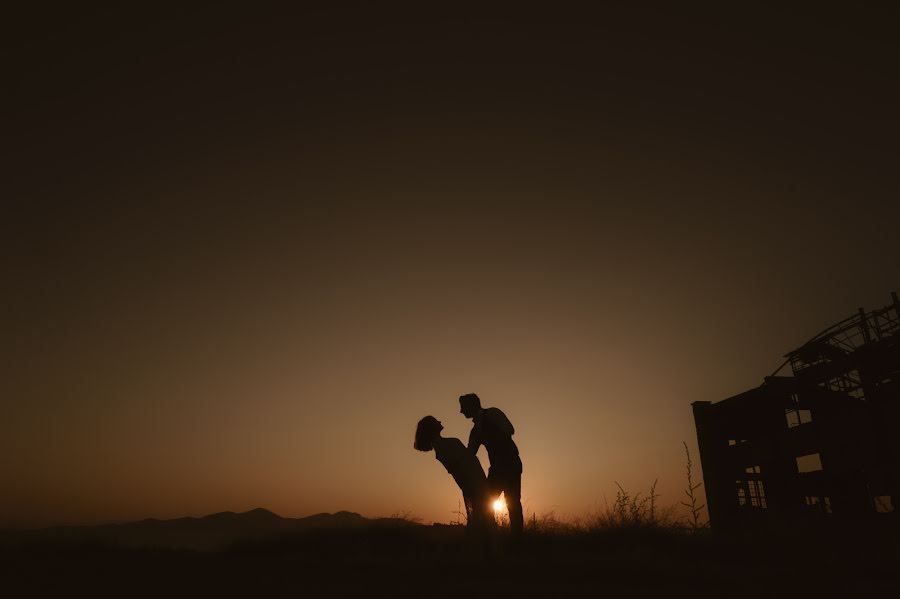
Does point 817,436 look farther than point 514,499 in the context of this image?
Yes

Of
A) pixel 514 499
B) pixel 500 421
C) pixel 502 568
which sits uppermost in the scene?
pixel 500 421

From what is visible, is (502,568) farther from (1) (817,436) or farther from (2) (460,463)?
(1) (817,436)

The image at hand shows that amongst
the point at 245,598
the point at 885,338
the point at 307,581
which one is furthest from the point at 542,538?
the point at 885,338

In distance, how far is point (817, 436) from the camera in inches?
537

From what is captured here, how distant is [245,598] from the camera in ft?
13.8

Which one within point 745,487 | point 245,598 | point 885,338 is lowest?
point 245,598

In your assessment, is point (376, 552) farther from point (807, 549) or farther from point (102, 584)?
point (807, 549)

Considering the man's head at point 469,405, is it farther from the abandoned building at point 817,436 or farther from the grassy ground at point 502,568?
the abandoned building at point 817,436

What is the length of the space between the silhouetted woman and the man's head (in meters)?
0.67

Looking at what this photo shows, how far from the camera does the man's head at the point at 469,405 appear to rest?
7078 millimetres

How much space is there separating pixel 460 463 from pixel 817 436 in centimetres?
1137

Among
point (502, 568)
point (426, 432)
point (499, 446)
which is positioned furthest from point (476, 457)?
point (502, 568)

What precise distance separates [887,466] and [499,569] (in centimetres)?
1130

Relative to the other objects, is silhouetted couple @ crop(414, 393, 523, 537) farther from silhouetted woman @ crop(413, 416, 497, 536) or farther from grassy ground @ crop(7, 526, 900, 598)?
grassy ground @ crop(7, 526, 900, 598)
